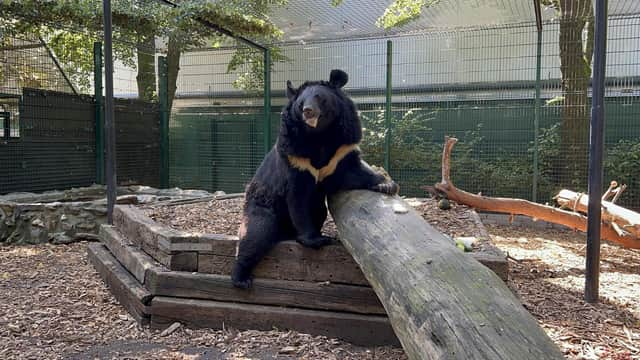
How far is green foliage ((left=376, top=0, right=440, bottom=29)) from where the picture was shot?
1114cm

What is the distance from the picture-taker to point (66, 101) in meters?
8.35

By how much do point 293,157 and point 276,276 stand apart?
90cm

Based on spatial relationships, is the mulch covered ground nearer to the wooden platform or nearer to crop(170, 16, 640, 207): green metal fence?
the wooden platform

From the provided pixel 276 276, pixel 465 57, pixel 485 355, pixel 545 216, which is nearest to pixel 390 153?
pixel 465 57

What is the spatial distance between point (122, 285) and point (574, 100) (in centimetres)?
773

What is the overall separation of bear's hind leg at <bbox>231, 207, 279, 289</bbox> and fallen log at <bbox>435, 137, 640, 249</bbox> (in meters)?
2.95

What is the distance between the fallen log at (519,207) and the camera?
19.6 ft

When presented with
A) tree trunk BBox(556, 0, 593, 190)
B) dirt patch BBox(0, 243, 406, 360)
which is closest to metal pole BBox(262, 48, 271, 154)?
tree trunk BBox(556, 0, 593, 190)

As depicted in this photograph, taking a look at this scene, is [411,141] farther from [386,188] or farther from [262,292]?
[262,292]

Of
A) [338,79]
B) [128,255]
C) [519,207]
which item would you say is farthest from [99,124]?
[519,207]

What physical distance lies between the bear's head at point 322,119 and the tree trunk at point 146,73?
7.65m

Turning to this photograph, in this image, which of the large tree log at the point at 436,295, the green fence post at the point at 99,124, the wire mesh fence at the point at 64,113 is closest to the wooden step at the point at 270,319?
the large tree log at the point at 436,295

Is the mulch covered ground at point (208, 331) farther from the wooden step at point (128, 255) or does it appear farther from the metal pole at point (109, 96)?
the metal pole at point (109, 96)

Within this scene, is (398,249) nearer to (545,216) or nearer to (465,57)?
(545,216)
